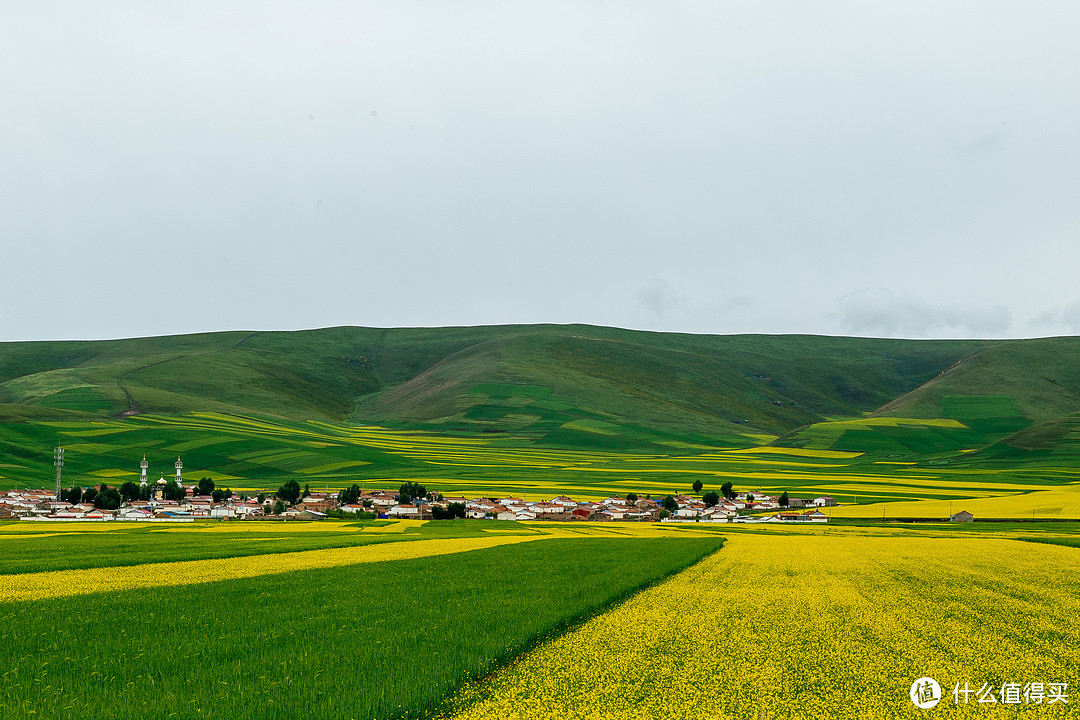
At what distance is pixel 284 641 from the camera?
18.3 meters

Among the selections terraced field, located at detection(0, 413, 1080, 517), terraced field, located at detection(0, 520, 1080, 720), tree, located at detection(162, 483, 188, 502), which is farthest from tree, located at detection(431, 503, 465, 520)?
terraced field, located at detection(0, 520, 1080, 720)

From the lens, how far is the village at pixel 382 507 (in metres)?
102

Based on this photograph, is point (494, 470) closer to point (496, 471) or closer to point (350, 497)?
point (496, 471)

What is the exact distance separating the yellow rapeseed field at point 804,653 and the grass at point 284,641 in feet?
4.56

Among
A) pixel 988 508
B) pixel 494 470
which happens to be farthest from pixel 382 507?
pixel 988 508

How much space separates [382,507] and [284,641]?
3817 inches

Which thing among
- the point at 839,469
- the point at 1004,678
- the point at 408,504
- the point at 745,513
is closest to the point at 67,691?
the point at 1004,678

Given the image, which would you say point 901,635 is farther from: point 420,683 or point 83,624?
point 83,624

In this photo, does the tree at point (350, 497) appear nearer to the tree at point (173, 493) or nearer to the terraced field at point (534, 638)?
the tree at point (173, 493)

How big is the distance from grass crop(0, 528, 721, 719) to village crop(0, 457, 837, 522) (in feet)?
236

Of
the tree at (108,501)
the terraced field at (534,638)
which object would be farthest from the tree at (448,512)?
the terraced field at (534,638)

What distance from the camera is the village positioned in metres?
102

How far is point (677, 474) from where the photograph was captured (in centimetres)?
17062

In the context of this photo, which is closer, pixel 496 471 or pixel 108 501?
pixel 108 501
